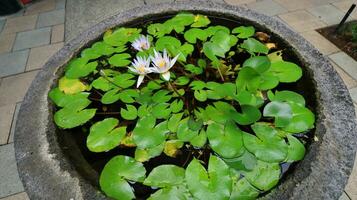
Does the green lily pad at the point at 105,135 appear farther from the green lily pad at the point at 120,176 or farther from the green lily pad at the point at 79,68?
the green lily pad at the point at 79,68

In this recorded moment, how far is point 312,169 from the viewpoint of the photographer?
1.00 meters

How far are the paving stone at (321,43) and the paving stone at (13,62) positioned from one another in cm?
242

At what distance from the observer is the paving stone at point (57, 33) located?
2.55 meters

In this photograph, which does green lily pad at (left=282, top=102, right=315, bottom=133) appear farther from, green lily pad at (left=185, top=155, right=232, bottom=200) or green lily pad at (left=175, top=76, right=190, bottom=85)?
green lily pad at (left=175, top=76, right=190, bottom=85)

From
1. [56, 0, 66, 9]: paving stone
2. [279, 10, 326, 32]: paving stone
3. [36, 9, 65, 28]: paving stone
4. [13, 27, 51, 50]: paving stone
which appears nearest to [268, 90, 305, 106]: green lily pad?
[279, 10, 326, 32]: paving stone

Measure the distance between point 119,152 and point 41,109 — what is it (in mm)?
477

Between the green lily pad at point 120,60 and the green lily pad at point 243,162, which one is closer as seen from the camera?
the green lily pad at point 243,162

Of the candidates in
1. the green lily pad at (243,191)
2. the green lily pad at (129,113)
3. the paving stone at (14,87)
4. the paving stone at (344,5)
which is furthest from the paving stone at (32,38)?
the paving stone at (344,5)

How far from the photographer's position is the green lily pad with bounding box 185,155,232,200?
94 cm

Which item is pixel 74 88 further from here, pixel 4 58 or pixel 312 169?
pixel 4 58

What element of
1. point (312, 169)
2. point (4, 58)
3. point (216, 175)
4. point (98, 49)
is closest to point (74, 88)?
point (98, 49)

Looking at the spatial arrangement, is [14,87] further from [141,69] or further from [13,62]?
[141,69]

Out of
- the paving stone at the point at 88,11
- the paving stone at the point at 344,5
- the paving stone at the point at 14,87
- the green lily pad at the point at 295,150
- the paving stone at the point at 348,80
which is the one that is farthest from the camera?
the paving stone at the point at 88,11

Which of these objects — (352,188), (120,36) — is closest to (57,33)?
(120,36)
